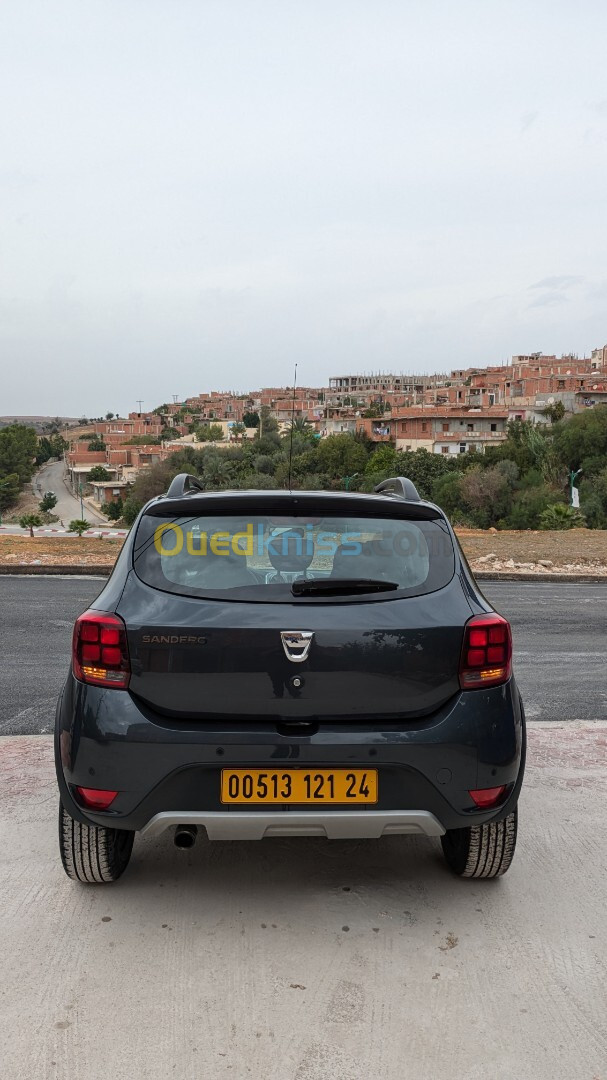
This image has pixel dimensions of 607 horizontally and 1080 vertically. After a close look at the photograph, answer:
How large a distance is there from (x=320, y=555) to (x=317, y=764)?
0.73m

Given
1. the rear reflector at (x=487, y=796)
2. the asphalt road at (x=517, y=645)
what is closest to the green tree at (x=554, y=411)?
the asphalt road at (x=517, y=645)

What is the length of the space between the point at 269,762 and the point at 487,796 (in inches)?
29.9

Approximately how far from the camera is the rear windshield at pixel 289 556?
311 cm

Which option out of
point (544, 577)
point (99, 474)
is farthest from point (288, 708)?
point (99, 474)

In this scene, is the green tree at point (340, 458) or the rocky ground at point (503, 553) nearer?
the rocky ground at point (503, 553)

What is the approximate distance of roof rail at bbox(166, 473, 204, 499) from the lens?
12.0 ft

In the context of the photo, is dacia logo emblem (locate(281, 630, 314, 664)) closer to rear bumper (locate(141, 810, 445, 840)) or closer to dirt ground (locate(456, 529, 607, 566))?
rear bumper (locate(141, 810, 445, 840))

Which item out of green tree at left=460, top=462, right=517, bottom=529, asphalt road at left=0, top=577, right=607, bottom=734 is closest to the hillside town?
green tree at left=460, top=462, right=517, bottom=529

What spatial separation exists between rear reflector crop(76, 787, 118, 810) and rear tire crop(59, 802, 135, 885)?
19cm

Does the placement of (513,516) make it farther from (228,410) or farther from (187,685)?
(228,410)

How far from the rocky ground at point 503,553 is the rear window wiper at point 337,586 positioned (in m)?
12.2

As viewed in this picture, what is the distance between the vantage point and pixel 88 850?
3314 millimetres

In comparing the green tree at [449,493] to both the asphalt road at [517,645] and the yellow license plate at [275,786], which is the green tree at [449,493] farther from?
the yellow license plate at [275,786]

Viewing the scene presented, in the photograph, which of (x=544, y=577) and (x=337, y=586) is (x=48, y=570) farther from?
(x=337, y=586)
